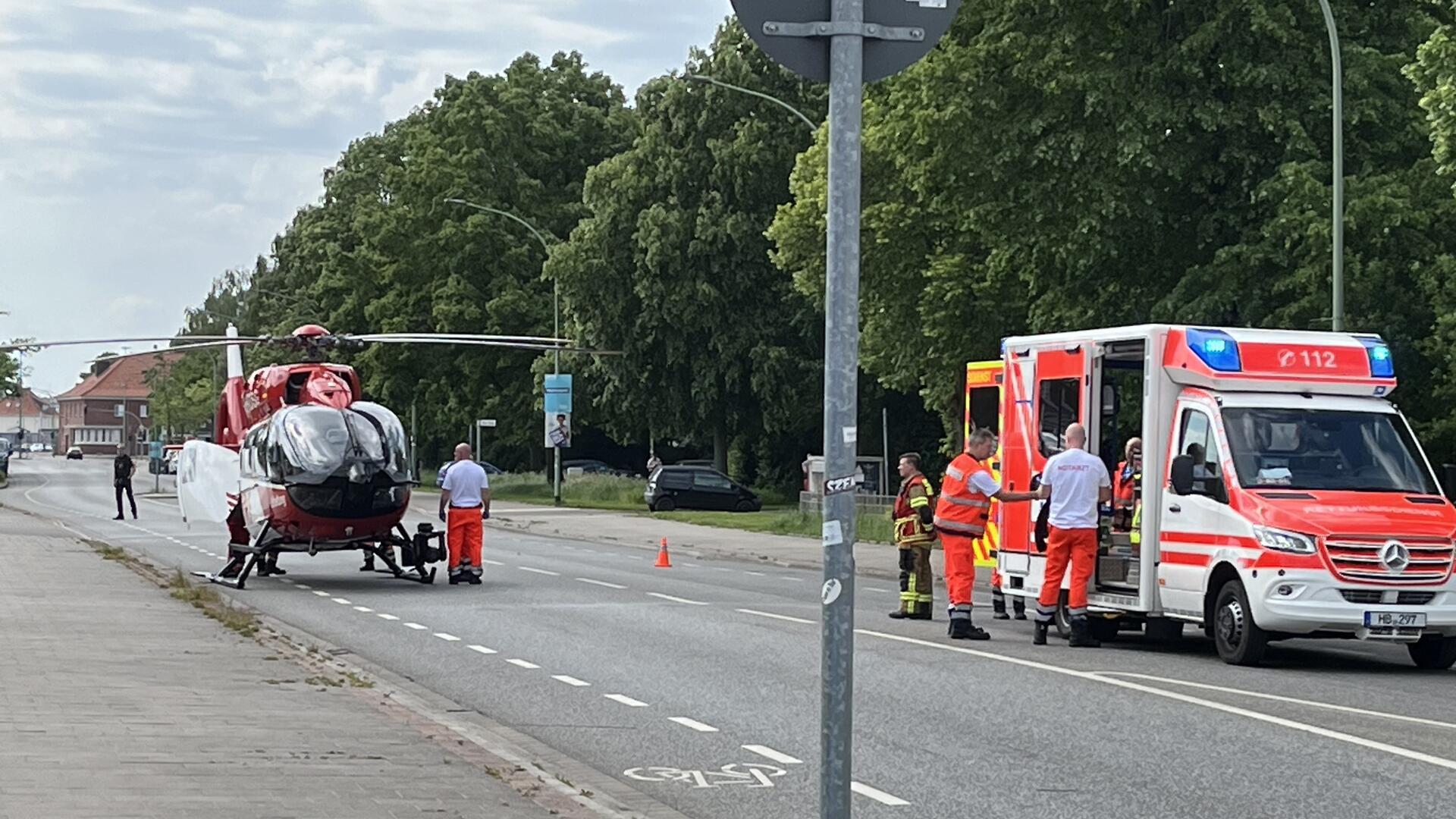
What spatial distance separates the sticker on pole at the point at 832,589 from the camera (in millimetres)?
5367

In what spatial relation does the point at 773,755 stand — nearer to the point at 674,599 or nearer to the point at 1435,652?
the point at 1435,652

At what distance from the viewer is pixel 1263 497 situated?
17.0 meters

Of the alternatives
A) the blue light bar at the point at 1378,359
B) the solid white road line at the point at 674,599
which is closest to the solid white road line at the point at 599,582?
the solid white road line at the point at 674,599

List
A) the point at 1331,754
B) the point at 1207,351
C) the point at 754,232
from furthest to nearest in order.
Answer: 1. the point at 754,232
2. the point at 1207,351
3. the point at 1331,754

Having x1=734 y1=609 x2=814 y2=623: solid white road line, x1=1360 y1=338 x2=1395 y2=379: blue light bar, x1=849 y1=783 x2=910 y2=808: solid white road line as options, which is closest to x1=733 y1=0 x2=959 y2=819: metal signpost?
x1=849 y1=783 x2=910 y2=808: solid white road line

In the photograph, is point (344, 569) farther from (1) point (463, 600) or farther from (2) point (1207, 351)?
(2) point (1207, 351)

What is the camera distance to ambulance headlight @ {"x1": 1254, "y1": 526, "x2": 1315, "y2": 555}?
54.0ft

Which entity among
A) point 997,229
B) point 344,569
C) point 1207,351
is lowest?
point 344,569

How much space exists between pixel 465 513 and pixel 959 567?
368 inches

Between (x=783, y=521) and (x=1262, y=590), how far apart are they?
3018cm

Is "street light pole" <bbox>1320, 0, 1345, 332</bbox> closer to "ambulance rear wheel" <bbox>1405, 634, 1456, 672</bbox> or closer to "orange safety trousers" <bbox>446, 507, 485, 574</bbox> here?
"ambulance rear wheel" <bbox>1405, 634, 1456, 672</bbox>

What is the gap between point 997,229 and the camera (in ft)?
119

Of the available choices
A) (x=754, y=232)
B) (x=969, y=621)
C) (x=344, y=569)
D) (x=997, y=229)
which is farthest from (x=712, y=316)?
(x=969, y=621)

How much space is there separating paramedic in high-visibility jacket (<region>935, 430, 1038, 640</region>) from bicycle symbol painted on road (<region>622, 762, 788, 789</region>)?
25.8 ft
